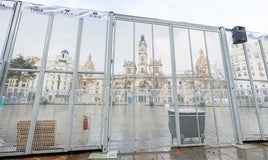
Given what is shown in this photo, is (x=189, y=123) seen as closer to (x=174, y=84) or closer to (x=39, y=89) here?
(x=174, y=84)

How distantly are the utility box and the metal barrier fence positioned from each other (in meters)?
0.03

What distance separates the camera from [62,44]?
383 centimetres

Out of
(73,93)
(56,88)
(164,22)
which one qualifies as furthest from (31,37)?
(164,22)

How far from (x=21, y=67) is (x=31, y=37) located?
92 centimetres

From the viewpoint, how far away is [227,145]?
13.1 ft

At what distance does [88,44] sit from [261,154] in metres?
5.52

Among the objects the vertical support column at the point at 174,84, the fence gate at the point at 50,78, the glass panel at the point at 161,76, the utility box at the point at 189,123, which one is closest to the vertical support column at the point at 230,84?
the utility box at the point at 189,123

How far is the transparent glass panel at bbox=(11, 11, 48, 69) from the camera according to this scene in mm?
3594

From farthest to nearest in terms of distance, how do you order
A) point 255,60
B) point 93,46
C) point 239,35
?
point 255,60, point 239,35, point 93,46

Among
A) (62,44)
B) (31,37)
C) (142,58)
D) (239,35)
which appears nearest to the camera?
(31,37)

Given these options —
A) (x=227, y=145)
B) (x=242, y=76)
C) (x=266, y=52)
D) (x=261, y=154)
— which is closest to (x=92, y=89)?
(x=227, y=145)

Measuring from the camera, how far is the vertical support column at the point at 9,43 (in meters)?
3.31

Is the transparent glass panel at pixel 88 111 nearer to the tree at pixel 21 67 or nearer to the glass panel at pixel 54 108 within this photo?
the glass panel at pixel 54 108

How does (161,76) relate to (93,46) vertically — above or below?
below
